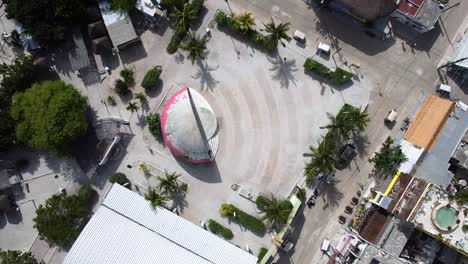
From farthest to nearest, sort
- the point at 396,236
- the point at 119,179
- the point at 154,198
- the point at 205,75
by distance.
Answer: the point at 205,75, the point at 119,179, the point at 154,198, the point at 396,236

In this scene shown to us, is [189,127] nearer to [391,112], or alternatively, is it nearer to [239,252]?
[239,252]

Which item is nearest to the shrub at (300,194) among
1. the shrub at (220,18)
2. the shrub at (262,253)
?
the shrub at (262,253)

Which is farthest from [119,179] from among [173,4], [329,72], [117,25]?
[329,72]

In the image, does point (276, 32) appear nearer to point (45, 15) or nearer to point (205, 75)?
point (205, 75)

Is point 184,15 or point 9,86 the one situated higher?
point 184,15

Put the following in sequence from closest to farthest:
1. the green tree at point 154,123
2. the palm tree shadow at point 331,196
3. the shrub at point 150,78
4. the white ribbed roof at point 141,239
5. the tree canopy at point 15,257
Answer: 1. the white ribbed roof at point 141,239
2. the tree canopy at point 15,257
3. the green tree at point 154,123
4. the shrub at point 150,78
5. the palm tree shadow at point 331,196

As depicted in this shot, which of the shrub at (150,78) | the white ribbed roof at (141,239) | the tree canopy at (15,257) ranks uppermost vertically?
the shrub at (150,78)

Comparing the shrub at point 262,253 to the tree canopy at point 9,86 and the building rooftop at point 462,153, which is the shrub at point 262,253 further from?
the tree canopy at point 9,86
